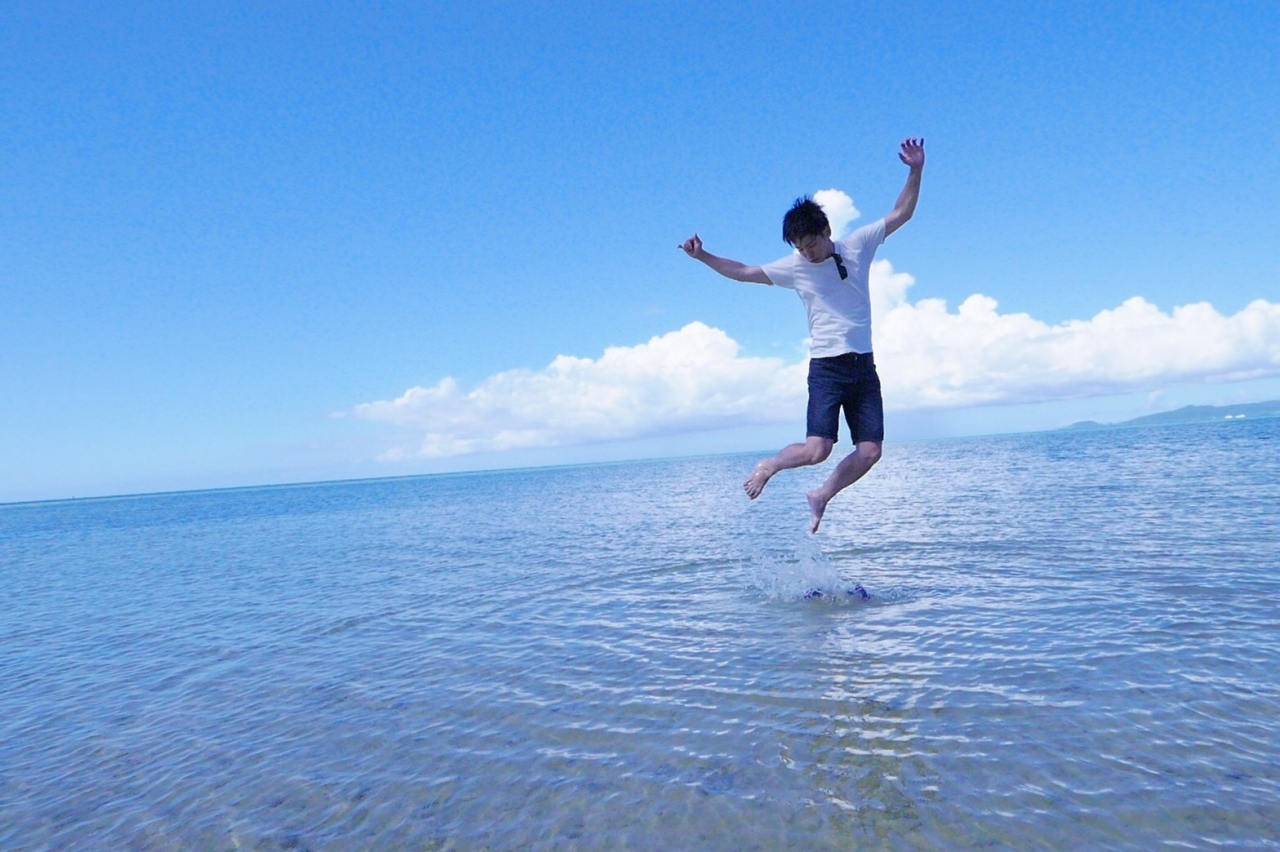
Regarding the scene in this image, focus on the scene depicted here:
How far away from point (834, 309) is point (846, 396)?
0.96 metres

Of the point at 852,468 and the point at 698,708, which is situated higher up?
the point at 852,468

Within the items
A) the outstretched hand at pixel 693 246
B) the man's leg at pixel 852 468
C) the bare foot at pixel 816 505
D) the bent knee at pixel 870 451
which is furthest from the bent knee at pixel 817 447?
the outstretched hand at pixel 693 246

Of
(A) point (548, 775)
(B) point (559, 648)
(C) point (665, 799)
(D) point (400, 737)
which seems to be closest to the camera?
(C) point (665, 799)

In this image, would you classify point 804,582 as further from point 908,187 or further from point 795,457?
point 908,187

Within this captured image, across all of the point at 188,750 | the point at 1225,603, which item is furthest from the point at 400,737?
the point at 1225,603

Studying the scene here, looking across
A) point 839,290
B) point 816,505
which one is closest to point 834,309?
point 839,290

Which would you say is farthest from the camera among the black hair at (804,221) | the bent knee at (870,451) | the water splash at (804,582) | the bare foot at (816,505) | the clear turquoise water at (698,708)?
the water splash at (804,582)

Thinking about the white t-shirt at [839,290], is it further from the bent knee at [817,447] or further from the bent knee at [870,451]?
the bent knee at [870,451]

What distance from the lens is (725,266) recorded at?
7000 mm

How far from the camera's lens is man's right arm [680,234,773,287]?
680 cm

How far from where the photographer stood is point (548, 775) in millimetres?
5422

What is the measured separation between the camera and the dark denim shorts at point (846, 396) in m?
6.91

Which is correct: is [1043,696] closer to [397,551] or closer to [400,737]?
[400,737]

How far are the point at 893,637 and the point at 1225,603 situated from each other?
4.40 metres
